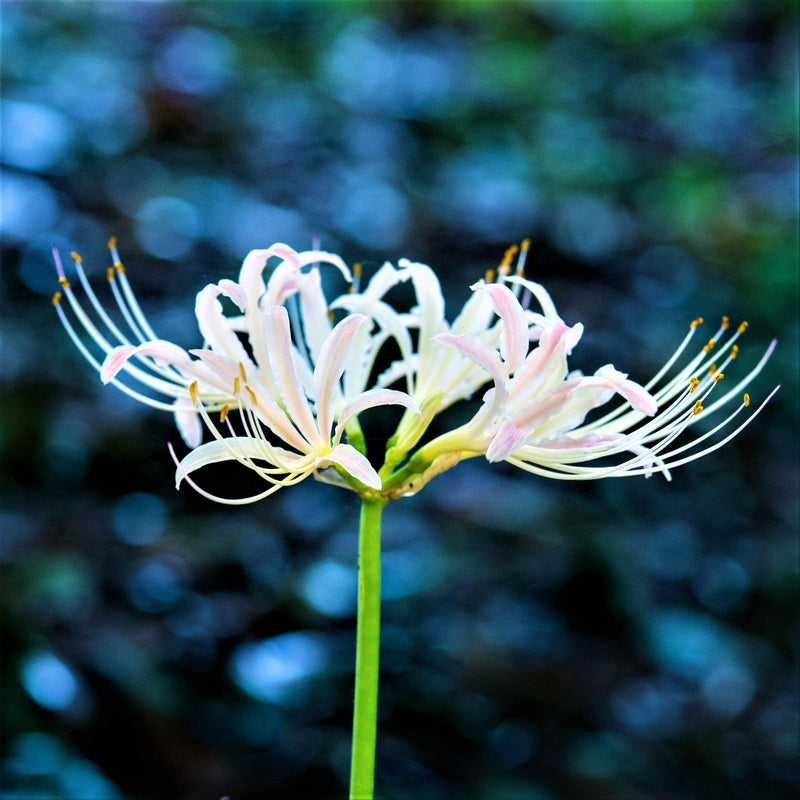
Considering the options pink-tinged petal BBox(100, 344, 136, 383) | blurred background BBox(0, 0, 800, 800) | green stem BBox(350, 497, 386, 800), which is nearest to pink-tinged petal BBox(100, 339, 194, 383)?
pink-tinged petal BBox(100, 344, 136, 383)

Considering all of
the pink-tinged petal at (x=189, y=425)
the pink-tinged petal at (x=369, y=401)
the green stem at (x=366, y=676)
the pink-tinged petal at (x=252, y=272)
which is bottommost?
the green stem at (x=366, y=676)

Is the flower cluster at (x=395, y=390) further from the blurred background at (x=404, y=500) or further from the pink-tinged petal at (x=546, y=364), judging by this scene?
the blurred background at (x=404, y=500)

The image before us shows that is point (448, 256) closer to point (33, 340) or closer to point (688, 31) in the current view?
point (33, 340)

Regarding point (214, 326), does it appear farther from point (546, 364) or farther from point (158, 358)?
point (546, 364)

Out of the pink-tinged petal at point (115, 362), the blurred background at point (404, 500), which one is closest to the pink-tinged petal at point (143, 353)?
the pink-tinged petal at point (115, 362)

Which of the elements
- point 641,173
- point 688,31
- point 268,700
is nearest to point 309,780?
point 268,700

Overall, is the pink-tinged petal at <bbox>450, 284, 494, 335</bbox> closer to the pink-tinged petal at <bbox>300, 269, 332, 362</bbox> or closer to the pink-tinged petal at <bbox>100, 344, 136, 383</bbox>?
the pink-tinged petal at <bbox>300, 269, 332, 362</bbox>
